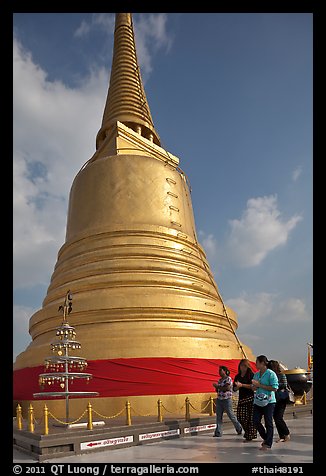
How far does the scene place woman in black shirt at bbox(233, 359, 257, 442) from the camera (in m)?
7.23

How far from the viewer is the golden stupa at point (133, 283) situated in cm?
1111

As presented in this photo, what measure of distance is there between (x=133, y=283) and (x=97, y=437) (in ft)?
20.3

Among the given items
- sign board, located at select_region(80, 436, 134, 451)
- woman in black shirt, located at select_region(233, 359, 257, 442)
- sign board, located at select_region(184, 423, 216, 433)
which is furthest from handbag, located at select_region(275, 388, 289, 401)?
sign board, located at select_region(80, 436, 134, 451)

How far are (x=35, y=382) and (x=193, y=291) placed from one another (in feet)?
17.2

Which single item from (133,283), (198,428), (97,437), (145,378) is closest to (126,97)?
(133,283)

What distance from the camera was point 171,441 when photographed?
7.81m

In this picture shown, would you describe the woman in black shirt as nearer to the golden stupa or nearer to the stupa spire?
the golden stupa

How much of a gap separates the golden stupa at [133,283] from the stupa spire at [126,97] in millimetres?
1203

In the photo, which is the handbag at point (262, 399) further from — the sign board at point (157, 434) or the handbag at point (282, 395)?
the sign board at point (157, 434)

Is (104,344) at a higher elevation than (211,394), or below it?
higher
